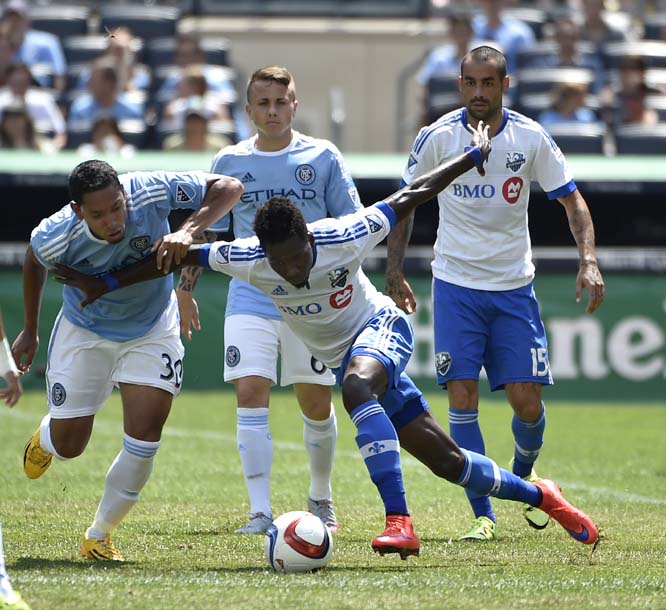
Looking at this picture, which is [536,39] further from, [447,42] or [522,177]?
[522,177]

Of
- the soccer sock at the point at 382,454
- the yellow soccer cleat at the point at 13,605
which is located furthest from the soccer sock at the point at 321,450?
the yellow soccer cleat at the point at 13,605

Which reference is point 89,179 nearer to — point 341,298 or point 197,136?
point 341,298

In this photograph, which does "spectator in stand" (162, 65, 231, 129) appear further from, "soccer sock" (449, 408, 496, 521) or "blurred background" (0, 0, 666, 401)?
"soccer sock" (449, 408, 496, 521)

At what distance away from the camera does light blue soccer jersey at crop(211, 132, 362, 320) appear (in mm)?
7688

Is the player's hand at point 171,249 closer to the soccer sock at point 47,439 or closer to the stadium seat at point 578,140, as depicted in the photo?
the soccer sock at point 47,439

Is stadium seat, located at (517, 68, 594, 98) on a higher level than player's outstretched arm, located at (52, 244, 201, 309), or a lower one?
lower

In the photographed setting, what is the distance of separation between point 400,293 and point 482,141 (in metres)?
0.98

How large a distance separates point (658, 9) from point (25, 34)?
10087 mm

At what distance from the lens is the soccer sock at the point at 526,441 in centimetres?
762

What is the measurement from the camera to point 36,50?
1859 cm

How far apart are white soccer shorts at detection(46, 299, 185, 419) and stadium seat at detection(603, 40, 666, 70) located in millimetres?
13670

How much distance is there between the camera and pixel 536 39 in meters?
19.8

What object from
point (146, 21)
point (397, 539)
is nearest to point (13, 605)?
point (397, 539)

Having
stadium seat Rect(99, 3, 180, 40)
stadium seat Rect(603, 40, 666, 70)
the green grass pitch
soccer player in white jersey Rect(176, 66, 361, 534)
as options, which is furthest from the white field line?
stadium seat Rect(603, 40, 666, 70)
